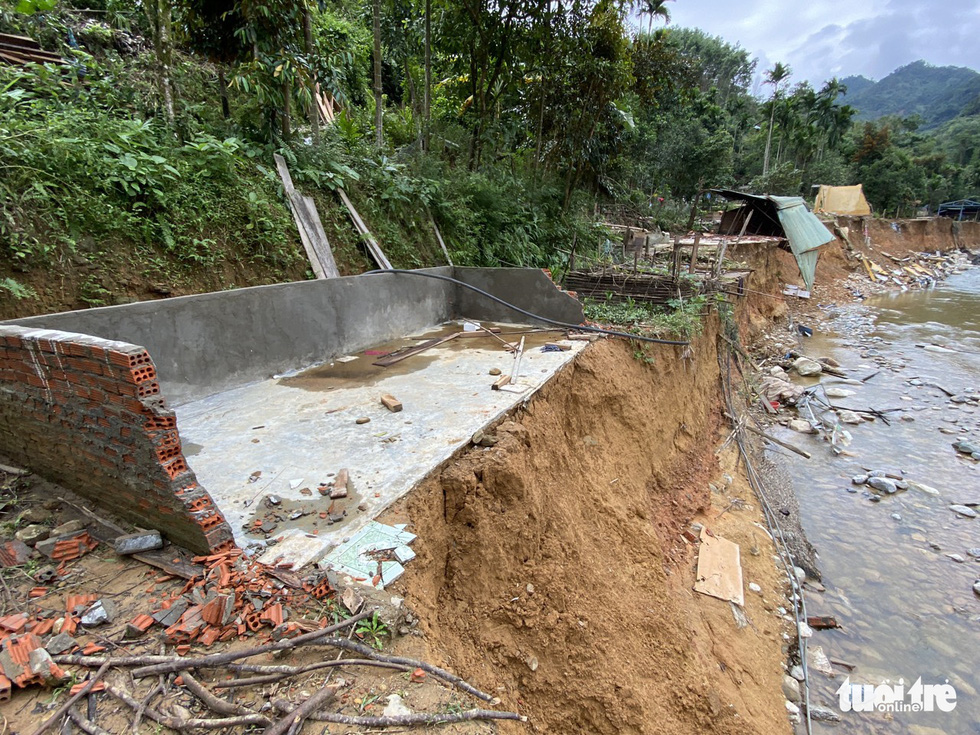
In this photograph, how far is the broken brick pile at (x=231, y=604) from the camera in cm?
221

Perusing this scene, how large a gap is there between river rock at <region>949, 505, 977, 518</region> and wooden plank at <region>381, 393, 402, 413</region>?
8378 millimetres

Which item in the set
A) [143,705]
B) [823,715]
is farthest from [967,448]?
[143,705]

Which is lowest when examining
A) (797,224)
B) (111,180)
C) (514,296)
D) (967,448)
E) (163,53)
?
(967,448)

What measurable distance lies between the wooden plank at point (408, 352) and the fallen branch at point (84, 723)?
14.0ft

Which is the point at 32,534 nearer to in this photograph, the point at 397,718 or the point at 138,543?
the point at 138,543

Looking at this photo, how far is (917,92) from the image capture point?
144875mm

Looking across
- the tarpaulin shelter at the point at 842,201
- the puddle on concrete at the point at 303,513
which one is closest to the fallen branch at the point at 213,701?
A: the puddle on concrete at the point at 303,513

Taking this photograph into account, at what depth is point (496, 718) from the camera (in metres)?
2.09

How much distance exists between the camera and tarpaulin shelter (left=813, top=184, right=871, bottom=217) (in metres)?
27.0

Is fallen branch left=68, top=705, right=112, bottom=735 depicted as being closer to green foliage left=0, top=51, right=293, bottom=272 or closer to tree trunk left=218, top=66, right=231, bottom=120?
green foliage left=0, top=51, right=293, bottom=272

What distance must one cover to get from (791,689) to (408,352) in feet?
18.1

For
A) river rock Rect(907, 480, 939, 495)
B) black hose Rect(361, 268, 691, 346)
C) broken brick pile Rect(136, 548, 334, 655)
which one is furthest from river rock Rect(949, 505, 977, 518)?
broken brick pile Rect(136, 548, 334, 655)

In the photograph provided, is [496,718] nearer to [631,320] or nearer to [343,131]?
[631,320]

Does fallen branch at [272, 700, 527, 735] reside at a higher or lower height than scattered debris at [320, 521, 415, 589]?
lower
